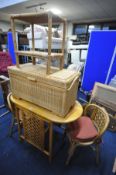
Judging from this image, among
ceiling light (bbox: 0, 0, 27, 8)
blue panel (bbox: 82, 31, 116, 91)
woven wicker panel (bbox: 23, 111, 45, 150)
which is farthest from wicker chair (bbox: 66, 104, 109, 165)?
ceiling light (bbox: 0, 0, 27, 8)

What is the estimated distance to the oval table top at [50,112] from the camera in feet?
3.63

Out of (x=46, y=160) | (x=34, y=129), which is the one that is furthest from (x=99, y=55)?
(x=46, y=160)

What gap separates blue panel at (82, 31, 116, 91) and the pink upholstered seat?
1483 millimetres

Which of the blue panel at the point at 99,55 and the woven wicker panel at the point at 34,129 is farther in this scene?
the blue panel at the point at 99,55

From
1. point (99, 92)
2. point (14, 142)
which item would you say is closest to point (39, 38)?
point (99, 92)

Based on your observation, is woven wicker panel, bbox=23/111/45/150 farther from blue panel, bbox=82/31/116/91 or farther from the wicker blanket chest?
blue panel, bbox=82/31/116/91

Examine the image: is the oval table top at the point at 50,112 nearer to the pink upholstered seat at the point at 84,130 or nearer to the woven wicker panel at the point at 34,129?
the woven wicker panel at the point at 34,129

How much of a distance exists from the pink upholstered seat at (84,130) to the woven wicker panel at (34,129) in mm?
354

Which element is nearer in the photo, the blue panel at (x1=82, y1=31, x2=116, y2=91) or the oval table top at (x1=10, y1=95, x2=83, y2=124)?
the oval table top at (x1=10, y1=95, x2=83, y2=124)

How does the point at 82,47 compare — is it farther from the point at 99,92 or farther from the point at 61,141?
the point at 61,141

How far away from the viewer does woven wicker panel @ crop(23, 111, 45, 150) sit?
4.27ft

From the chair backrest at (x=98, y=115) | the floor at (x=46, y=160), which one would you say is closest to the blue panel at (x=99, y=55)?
the chair backrest at (x=98, y=115)

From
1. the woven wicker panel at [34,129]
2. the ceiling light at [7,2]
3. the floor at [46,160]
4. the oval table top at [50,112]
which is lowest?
the floor at [46,160]

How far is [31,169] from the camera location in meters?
1.33
